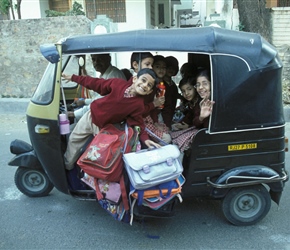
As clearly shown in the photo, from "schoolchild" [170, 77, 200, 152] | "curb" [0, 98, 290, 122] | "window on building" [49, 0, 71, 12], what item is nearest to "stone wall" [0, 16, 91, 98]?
"curb" [0, 98, 290, 122]

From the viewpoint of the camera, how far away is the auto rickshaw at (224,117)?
9.10 ft

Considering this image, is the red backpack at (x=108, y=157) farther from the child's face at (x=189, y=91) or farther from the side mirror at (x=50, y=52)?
the child's face at (x=189, y=91)

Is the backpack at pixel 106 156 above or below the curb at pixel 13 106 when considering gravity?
above

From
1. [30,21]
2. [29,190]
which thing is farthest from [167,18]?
[29,190]

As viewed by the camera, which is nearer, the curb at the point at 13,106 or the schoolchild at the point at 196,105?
the schoolchild at the point at 196,105

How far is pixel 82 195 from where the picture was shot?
3271 millimetres

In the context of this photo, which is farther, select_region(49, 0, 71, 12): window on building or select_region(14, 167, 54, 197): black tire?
select_region(49, 0, 71, 12): window on building

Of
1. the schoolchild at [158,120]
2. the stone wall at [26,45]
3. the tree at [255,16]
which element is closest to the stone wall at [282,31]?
the tree at [255,16]

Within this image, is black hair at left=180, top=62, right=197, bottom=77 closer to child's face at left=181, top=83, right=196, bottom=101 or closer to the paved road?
child's face at left=181, top=83, right=196, bottom=101

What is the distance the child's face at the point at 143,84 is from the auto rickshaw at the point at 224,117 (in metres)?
0.24

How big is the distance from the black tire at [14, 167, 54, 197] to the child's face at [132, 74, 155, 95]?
5.68 feet

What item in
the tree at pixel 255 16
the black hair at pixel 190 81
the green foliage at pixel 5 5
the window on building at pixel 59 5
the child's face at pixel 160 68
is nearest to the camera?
the black hair at pixel 190 81

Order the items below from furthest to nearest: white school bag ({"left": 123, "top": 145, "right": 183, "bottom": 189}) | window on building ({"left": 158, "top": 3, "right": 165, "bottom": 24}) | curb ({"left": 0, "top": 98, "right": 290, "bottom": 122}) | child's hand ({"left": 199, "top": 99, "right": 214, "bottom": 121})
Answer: window on building ({"left": 158, "top": 3, "right": 165, "bottom": 24}) < curb ({"left": 0, "top": 98, "right": 290, "bottom": 122}) < child's hand ({"left": 199, "top": 99, "right": 214, "bottom": 121}) < white school bag ({"left": 123, "top": 145, "right": 183, "bottom": 189})

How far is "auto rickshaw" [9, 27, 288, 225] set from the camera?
2773 mm
